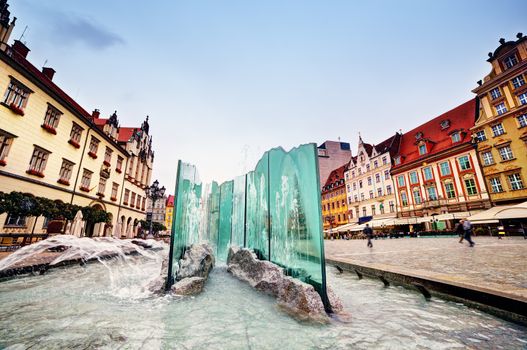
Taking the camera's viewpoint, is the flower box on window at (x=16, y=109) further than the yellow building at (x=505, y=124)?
No

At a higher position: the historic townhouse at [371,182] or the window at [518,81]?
the window at [518,81]

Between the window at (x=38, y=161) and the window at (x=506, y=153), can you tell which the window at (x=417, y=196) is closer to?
the window at (x=506, y=153)

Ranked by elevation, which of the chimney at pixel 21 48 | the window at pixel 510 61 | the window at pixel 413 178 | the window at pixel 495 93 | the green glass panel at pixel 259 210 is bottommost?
the green glass panel at pixel 259 210

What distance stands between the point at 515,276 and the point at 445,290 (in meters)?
2.19

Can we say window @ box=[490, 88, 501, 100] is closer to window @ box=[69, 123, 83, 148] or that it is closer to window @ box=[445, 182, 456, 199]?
window @ box=[445, 182, 456, 199]

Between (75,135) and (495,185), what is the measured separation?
140 feet

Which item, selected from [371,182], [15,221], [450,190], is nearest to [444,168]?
[450,190]

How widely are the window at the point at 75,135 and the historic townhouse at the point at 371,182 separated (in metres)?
40.2

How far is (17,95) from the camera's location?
1437 cm

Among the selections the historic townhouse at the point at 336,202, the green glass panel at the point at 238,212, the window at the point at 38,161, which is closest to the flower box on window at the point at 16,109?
the window at the point at 38,161

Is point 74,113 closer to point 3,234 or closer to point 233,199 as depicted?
point 3,234

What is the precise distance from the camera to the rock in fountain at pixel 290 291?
3.38 metres

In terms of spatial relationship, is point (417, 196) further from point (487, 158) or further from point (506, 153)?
point (506, 153)

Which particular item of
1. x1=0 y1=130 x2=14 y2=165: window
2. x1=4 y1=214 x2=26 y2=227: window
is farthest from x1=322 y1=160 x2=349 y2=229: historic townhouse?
x1=0 y1=130 x2=14 y2=165: window
